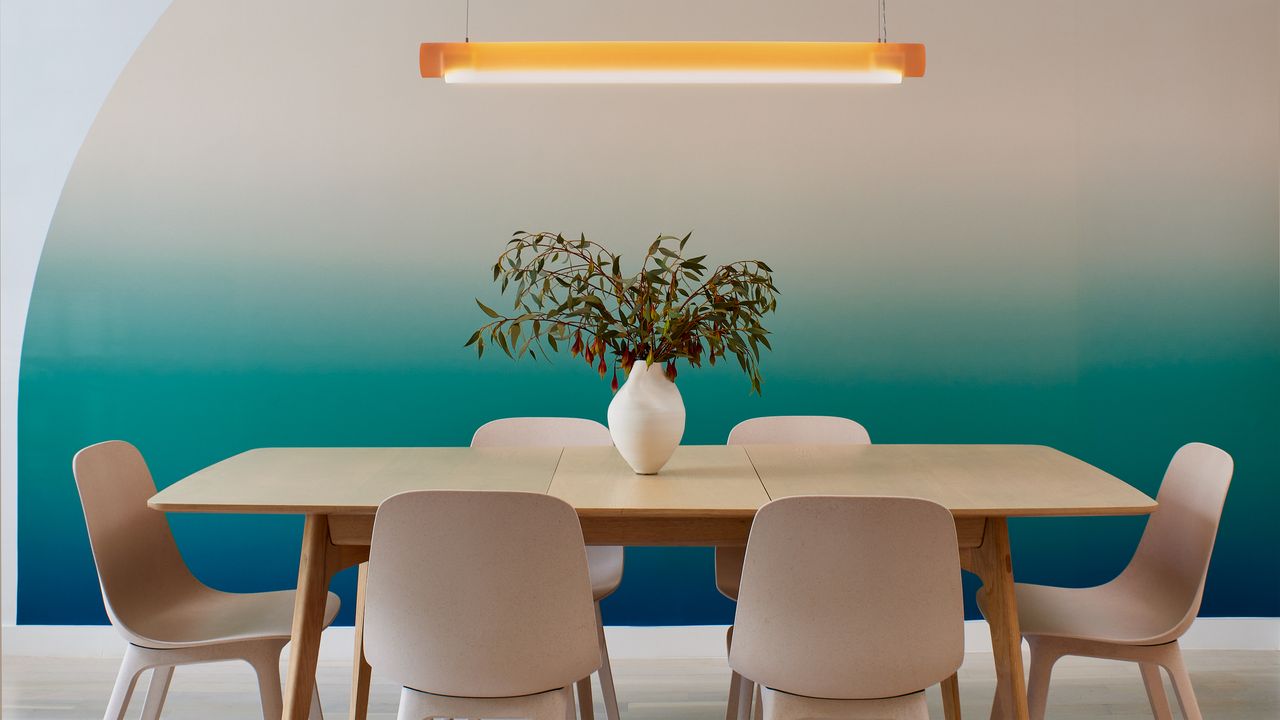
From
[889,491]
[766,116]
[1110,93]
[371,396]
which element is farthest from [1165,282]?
[371,396]

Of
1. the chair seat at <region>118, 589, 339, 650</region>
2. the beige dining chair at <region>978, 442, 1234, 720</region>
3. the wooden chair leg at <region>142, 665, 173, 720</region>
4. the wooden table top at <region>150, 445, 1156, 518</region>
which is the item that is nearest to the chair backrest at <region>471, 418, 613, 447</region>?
the wooden table top at <region>150, 445, 1156, 518</region>

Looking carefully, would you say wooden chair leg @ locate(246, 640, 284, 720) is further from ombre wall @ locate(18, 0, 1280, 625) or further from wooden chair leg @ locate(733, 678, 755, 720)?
ombre wall @ locate(18, 0, 1280, 625)

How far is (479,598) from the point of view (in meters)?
1.77

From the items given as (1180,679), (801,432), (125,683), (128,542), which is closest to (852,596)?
(1180,679)

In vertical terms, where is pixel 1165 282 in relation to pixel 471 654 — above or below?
above

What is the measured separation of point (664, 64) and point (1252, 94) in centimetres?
240

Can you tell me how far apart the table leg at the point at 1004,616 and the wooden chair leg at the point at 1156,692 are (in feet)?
1.35

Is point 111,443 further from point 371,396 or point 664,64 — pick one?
point 664,64

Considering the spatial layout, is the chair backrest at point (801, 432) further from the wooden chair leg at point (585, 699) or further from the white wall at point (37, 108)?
the white wall at point (37, 108)

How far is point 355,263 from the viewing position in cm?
359

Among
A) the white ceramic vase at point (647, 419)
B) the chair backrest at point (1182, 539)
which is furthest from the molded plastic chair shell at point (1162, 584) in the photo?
the white ceramic vase at point (647, 419)

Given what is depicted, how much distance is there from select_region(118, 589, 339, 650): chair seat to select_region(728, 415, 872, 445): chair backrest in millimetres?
1273

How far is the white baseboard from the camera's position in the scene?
11.6 ft

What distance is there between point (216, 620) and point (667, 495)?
1.17 m
